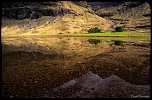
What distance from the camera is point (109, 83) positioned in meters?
26.4

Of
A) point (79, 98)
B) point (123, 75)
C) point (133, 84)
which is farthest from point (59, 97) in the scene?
point (123, 75)

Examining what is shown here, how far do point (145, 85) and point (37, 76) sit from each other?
13828 mm

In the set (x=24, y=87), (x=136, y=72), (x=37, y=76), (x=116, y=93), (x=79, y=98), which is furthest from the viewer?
(x=136, y=72)

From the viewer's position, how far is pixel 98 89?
23.8 metres

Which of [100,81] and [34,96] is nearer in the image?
[34,96]

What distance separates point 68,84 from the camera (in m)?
25.7

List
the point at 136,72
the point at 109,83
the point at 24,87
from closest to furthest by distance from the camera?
the point at 24,87, the point at 109,83, the point at 136,72

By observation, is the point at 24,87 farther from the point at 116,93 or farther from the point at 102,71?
the point at 102,71

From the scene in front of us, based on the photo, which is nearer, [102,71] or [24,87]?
[24,87]

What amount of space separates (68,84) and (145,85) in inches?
339

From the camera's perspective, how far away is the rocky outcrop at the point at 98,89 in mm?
21625

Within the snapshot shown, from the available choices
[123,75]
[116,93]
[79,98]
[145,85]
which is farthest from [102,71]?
[79,98]

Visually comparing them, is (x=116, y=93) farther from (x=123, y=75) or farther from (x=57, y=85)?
(x=123, y=75)

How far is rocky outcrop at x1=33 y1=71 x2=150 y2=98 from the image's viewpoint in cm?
2162
